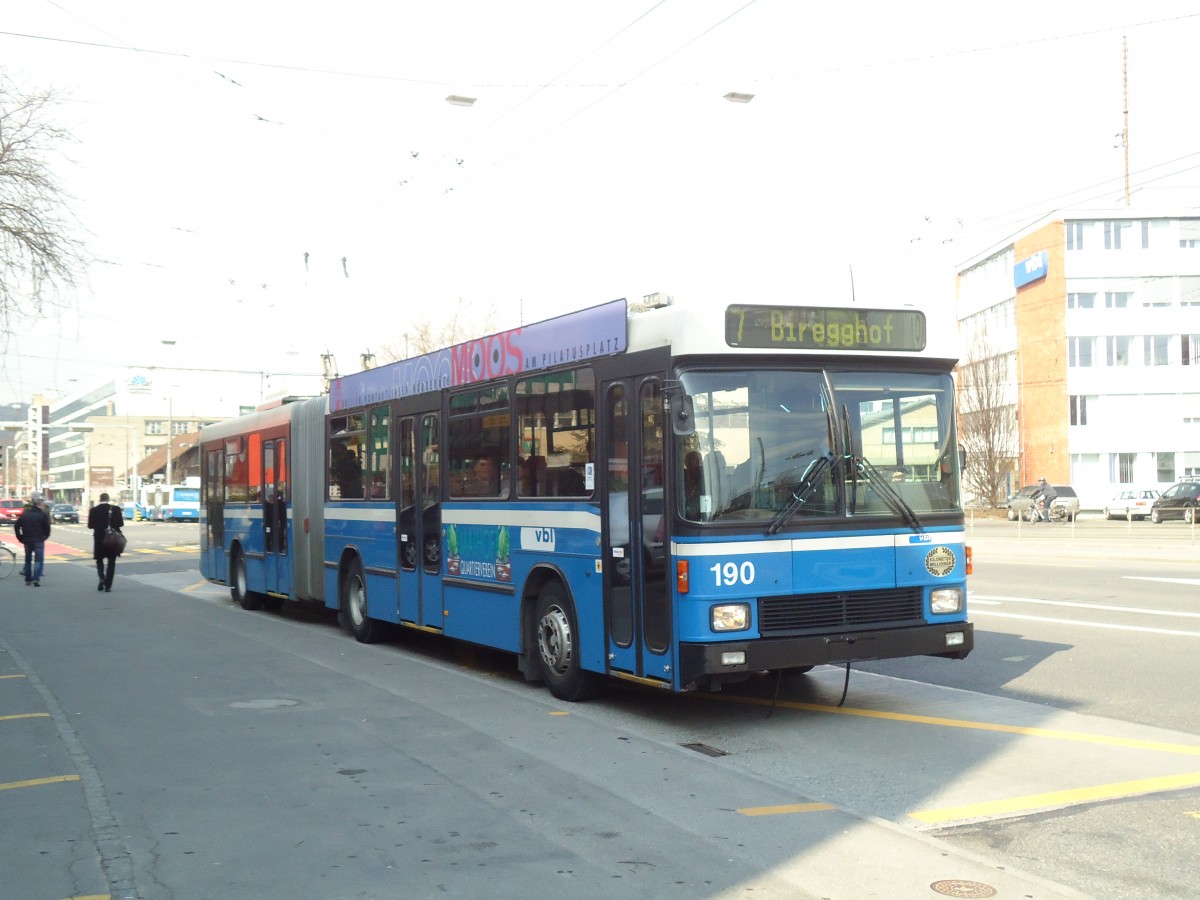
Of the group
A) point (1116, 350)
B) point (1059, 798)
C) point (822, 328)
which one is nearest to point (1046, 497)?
point (1116, 350)

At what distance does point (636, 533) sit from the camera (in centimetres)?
911

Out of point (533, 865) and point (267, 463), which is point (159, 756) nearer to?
point (533, 865)

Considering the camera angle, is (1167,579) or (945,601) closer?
(945,601)

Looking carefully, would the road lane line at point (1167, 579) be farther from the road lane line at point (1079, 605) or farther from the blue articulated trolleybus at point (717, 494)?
the blue articulated trolleybus at point (717, 494)

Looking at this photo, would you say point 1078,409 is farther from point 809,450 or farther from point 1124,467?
point 809,450

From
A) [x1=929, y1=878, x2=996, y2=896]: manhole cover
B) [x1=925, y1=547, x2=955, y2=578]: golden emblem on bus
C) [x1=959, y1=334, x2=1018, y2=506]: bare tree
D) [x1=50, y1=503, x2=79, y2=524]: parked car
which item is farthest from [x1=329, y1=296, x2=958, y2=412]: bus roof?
[x1=50, y1=503, x2=79, y2=524]: parked car

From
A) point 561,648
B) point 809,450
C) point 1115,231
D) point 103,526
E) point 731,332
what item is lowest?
point 561,648

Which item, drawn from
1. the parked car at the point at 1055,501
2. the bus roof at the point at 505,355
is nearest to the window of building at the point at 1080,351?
the parked car at the point at 1055,501

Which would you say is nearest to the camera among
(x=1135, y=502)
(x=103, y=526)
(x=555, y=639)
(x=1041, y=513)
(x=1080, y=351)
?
(x=555, y=639)

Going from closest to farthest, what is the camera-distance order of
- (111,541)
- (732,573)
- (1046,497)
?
(732,573) → (111,541) → (1046,497)

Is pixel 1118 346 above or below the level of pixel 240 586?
above

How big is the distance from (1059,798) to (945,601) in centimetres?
255

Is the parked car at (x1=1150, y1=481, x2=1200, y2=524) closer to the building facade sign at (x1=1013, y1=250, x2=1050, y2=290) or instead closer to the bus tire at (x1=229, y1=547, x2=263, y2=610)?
the building facade sign at (x1=1013, y1=250, x2=1050, y2=290)

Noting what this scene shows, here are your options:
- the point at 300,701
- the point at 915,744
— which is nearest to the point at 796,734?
the point at 915,744
